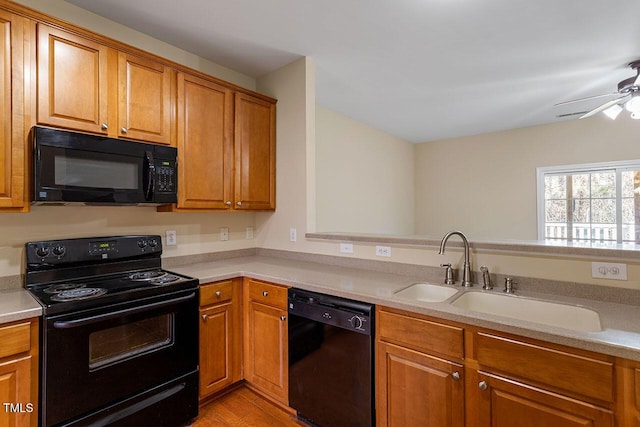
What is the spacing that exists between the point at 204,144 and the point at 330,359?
5.54 feet

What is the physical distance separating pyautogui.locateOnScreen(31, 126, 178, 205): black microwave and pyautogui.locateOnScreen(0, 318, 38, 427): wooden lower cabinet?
626 mm

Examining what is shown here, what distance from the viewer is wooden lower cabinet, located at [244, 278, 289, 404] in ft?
6.45

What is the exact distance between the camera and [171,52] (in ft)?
7.86

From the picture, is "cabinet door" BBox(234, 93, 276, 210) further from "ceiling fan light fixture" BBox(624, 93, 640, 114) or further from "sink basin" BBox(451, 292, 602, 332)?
"ceiling fan light fixture" BBox(624, 93, 640, 114)

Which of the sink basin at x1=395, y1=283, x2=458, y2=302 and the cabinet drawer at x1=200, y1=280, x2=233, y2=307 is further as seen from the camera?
the cabinet drawer at x1=200, y1=280, x2=233, y2=307

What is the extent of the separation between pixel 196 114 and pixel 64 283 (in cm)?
133

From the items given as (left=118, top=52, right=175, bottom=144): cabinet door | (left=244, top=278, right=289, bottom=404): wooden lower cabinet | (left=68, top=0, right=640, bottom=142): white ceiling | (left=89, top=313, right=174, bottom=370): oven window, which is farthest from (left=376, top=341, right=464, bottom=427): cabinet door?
(left=68, top=0, right=640, bottom=142): white ceiling

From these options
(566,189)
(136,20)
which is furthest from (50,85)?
(566,189)

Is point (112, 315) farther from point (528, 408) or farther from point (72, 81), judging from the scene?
point (528, 408)

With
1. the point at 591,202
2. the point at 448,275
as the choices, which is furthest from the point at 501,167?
the point at 448,275

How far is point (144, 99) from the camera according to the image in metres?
1.97

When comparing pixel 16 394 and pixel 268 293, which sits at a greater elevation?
pixel 268 293

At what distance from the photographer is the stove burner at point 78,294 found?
148 cm

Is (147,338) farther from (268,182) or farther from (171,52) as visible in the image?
(171,52)
